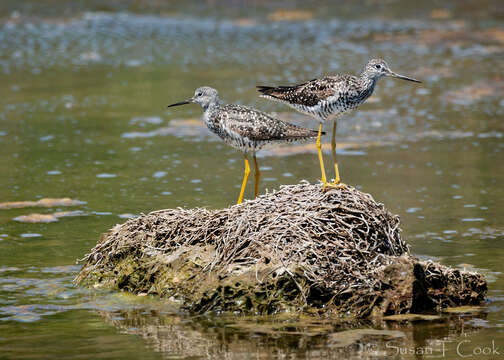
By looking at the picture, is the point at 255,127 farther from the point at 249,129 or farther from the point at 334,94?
the point at 334,94

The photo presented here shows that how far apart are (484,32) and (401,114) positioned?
11.0 metres

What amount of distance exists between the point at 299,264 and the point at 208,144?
960cm

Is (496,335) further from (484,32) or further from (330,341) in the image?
(484,32)

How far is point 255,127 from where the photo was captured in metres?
11.1

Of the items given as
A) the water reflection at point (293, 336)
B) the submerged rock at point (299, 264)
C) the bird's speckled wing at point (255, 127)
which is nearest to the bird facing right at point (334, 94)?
the bird's speckled wing at point (255, 127)

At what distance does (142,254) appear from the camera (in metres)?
10.6

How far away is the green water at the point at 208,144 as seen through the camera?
30.0 feet

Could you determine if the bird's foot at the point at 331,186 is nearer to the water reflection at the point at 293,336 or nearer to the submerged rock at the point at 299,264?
the submerged rock at the point at 299,264

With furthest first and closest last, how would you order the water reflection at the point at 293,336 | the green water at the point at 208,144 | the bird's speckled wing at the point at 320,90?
the bird's speckled wing at the point at 320,90 → the green water at the point at 208,144 → the water reflection at the point at 293,336

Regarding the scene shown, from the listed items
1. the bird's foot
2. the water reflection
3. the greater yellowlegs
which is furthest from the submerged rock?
the greater yellowlegs

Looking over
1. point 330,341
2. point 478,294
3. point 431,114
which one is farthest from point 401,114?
point 330,341

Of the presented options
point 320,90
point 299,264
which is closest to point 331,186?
point 299,264

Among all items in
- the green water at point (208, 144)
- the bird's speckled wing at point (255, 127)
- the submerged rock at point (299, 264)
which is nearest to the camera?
the green water at point (208, 144)

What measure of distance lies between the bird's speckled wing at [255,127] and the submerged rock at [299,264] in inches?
38.0
